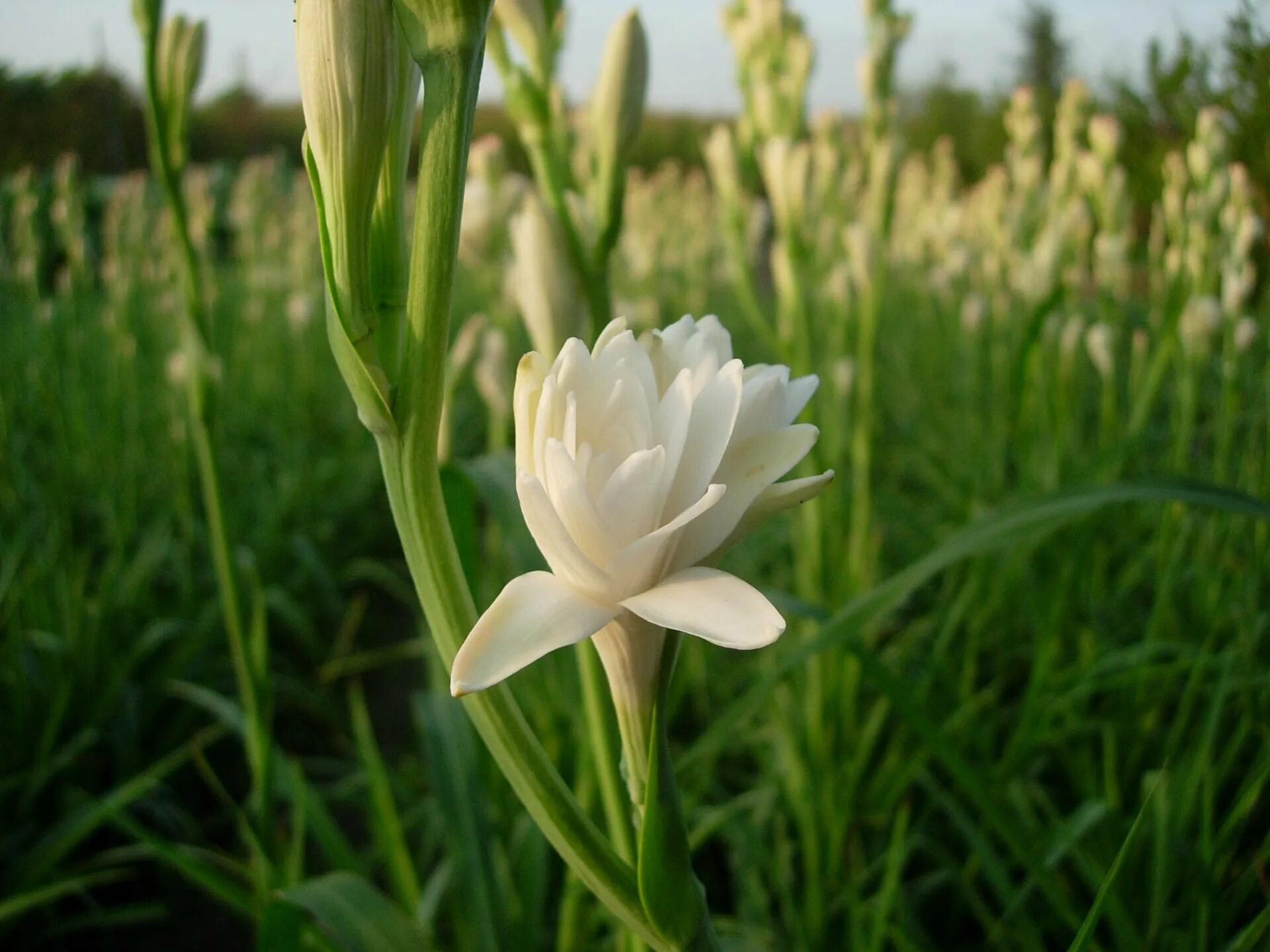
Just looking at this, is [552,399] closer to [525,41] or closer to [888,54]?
[525,41]

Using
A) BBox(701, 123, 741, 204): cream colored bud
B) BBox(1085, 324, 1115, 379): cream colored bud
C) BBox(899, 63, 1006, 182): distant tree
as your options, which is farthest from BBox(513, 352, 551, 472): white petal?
BBox(899, 63, 1006, 182): distant tree

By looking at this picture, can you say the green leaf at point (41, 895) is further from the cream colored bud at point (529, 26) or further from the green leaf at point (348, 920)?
the cream colored bud at point (529, 26)

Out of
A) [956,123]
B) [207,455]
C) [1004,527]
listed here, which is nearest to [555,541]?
[1004,527]

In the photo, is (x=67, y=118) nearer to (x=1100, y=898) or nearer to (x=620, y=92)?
(x=620, y=92)

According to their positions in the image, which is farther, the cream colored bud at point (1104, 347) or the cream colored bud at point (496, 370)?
the cream colored bud at point (1104, 347)

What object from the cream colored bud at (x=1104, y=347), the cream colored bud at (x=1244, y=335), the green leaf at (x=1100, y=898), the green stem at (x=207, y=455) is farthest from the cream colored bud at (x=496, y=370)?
the cream colored bud at (x=1104, y=347)

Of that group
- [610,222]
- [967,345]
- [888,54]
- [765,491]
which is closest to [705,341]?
[765,491]

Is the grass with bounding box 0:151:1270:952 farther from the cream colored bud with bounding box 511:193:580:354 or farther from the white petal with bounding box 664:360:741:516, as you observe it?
the white petal with bounding box 664:360:741:516
